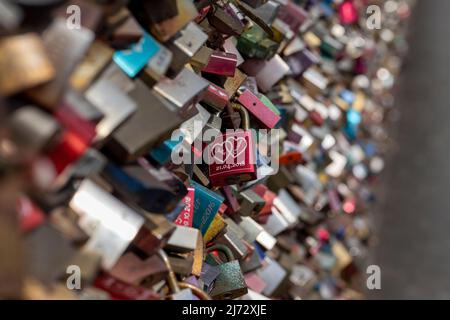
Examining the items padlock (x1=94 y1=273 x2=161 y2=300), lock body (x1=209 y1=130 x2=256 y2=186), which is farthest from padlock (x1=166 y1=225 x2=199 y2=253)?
lock body (x1=209 y1=130 x2=256 y2=186)

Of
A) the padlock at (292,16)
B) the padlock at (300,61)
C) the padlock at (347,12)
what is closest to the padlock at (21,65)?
the padlock at (292,16)

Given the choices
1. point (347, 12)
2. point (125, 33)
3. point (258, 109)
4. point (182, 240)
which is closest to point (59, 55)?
point (125, 33)

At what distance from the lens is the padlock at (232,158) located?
1566 mm

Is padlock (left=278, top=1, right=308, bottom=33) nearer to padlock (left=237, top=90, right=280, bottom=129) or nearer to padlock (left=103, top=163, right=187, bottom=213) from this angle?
padlock (left=237, top=90, right=280, bottom=129)

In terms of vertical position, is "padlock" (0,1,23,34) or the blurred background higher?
"padlock" (0,1,23,34)

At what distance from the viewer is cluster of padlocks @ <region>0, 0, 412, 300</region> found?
34.6 inches

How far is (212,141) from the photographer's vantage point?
1.58 m

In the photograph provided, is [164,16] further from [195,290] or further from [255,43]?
[255,43]

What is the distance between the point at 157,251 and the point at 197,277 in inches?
10.2

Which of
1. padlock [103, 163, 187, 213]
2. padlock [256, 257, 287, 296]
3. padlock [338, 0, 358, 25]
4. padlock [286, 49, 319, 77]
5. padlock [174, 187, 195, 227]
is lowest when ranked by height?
padlock [256, 257, 287, 296]

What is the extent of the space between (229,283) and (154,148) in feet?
1.58

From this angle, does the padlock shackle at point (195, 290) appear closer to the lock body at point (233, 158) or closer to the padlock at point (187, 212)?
the padlock at point (187, 212)

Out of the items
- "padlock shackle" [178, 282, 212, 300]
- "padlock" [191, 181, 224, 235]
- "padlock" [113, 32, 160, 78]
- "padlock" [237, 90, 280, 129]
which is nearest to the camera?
"padlock" [113, 32, 160, 78]

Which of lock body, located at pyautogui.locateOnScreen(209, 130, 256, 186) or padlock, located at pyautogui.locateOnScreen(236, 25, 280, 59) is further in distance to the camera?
padlock, located at pyautogui.locateOnScreen(236, 25, 280, 59)
